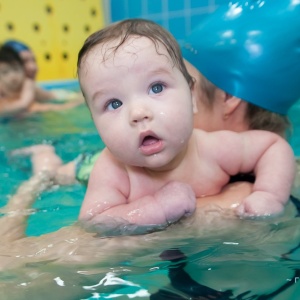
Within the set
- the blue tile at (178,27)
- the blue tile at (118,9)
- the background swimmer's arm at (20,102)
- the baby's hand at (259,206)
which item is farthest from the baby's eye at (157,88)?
the blue tile at (118,9)

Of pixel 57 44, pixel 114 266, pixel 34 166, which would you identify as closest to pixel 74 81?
pixel 57 44

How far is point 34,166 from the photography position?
2.11m

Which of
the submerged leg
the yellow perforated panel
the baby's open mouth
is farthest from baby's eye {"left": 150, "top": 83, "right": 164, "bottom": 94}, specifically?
the yellow perforated panel

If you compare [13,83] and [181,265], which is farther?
[13,83]

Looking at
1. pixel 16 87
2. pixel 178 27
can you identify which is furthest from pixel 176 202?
pixel 178 27

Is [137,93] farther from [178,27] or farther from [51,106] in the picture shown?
[178,27]

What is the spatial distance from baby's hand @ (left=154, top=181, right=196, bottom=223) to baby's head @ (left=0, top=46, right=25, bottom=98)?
3011mm

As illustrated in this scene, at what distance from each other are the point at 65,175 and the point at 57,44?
3.58 m

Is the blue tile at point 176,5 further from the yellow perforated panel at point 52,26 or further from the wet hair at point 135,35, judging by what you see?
the wet hair at point 135,35

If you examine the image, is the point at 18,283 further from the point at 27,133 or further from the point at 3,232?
the point at 27,133

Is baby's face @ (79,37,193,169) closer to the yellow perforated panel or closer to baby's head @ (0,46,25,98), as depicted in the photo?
baby's head @ (0,46,25,98)

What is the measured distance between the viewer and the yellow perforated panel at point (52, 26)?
500 cm

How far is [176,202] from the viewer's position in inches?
46.5

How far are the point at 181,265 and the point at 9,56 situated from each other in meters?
3.33
